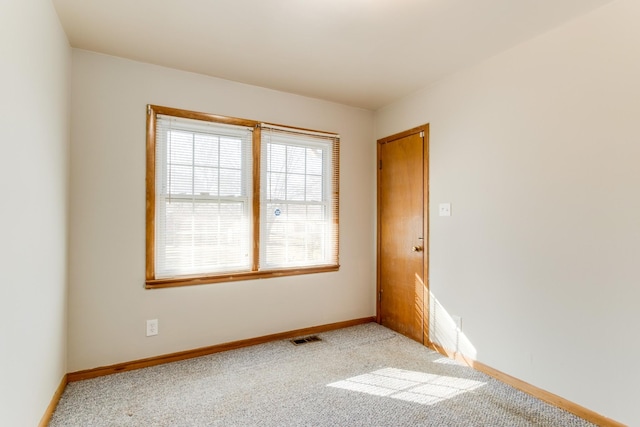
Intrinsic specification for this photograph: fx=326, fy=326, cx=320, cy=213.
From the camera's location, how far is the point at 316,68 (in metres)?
2.86

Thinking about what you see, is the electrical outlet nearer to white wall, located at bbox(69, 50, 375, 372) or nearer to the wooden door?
white wall, located at bbox(69, 50, 375, 372)

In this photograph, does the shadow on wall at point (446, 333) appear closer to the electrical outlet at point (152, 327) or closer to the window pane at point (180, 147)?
the electrical outlet at point (152, 327)

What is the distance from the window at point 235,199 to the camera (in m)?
2.86

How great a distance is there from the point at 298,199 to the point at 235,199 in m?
0.70

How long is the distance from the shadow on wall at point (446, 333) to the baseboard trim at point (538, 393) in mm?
39

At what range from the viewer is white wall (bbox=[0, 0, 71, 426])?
1415mm

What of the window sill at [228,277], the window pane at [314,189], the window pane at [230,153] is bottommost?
the window sill at [228,277]

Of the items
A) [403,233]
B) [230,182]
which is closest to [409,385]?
[403,233]

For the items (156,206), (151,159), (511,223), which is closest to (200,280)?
(156,206)

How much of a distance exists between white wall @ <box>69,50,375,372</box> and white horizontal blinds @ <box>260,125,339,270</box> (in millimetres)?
255

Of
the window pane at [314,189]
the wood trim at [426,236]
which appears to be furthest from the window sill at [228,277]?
the wood trim at [426,236]

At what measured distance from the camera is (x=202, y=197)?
9.88ft

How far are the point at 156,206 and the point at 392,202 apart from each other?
94.4 inches

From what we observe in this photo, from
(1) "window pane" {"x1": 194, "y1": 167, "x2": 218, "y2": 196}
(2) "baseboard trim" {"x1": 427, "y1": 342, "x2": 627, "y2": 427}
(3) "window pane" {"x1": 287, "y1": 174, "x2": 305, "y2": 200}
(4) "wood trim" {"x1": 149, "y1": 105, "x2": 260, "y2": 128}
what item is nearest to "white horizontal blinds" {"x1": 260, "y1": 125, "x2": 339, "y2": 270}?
(3) "window pane" {"x1": 287, "y1": 174, "x2": 305, "y2": 200}
